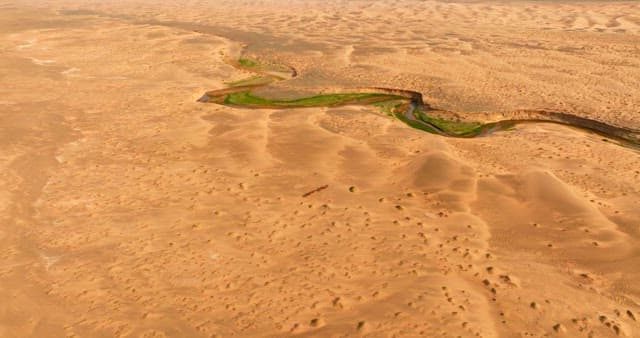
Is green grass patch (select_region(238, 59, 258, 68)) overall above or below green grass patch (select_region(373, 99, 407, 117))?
below

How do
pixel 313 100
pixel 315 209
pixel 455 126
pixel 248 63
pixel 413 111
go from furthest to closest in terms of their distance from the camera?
pixel 248 63
pixel 313 100
pixel 413 111
pixel 455 126
pixel 315 209

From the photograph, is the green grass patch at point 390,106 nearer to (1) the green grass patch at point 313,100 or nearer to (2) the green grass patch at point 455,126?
(1) the green grass patch at point 313,100

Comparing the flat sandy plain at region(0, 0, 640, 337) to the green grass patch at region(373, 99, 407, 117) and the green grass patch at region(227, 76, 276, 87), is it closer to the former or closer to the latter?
the green grass patch at region(373, 99, 407, 117)

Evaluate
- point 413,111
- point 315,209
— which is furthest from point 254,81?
point 315,209

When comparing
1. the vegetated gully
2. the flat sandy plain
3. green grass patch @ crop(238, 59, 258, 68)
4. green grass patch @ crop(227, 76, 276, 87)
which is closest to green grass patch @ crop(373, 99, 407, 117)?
the vegetated gully

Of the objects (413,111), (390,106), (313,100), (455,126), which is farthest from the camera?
(313,100)

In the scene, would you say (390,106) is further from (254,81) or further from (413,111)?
(254,81)
